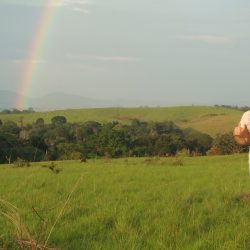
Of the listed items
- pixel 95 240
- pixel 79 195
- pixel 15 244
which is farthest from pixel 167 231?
pixel 79 195

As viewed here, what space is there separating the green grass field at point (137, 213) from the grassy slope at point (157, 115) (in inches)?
3047

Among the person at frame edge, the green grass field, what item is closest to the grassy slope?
the green grass field

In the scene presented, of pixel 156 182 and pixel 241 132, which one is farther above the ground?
pixel 241 132

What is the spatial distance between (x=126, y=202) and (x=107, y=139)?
4092 centimetres

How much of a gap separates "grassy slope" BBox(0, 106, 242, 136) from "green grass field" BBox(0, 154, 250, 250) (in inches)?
3047

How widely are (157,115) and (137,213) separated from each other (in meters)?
100

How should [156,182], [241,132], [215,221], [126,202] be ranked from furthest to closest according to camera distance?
[156,182], [126,202], [215,221], [241,132]

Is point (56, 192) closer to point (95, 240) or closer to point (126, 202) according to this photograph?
point (126, 202)

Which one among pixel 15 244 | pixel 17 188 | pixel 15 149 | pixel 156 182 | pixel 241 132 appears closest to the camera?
pixel 15 244

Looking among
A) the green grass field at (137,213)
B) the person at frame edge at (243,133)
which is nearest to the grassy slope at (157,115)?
the green grass field at (137,213)

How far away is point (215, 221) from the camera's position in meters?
8.13

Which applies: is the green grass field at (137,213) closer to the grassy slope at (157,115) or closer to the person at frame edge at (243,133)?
the person at frame edge at (243,133)

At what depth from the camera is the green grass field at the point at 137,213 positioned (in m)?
6.81

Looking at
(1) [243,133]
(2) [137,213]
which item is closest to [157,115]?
(2) [137,213]
